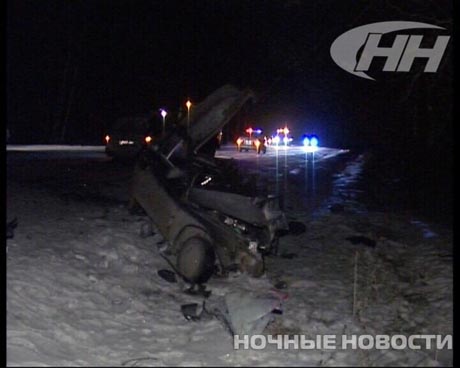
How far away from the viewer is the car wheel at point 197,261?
7203 mm

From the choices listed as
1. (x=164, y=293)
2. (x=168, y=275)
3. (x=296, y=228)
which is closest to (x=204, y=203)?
(x=168, y=275)

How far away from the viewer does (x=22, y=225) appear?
8500 millimetres

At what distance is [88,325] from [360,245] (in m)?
5.90

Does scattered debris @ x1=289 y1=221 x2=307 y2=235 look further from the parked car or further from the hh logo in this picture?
the parked car

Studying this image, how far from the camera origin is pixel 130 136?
19125 millimetres

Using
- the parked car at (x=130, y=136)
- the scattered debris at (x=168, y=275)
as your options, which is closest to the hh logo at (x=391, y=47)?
the scattered debris at (x=168, y=275)

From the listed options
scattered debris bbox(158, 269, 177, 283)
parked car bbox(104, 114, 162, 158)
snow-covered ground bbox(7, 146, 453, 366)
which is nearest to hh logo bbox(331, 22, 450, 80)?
snow-covered ground bbox(7, 146, 453, 366)

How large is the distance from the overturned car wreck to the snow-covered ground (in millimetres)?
336

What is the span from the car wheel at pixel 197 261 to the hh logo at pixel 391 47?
5829 mm

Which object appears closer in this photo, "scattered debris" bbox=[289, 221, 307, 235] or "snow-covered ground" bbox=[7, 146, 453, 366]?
"snow-covered ground" bbox=[7, 146, 453, 366]

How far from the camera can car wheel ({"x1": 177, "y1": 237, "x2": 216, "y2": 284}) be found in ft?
23.6

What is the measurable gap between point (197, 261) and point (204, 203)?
139 cm

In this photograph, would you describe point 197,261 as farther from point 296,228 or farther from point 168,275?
point 296,228

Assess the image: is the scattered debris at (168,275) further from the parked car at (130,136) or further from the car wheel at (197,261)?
the parked car at (130,136)
